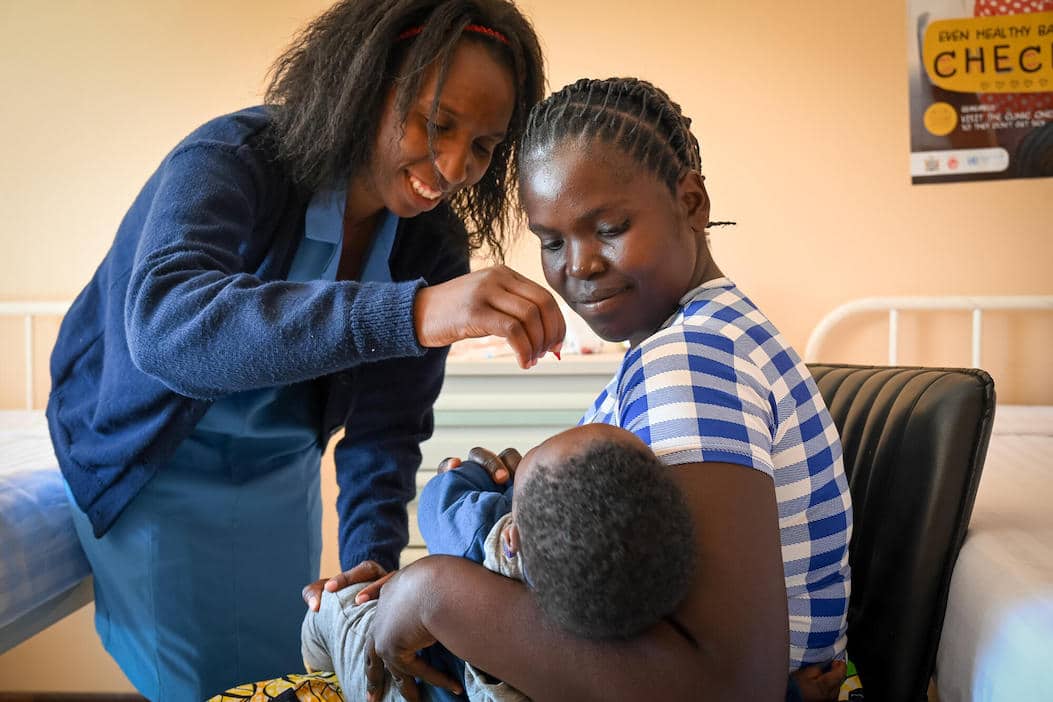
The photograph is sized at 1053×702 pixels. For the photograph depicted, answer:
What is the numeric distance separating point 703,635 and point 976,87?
2493 mm

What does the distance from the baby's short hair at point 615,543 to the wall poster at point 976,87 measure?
228 cm

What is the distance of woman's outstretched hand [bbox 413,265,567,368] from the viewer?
0.73 m

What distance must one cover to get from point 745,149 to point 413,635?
2.17 metres

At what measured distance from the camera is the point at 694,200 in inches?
36.1

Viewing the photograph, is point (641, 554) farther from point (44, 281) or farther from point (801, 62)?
point (44, 281)

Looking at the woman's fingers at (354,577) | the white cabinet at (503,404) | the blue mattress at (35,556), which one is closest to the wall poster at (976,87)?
the white cabinet at (503,404)

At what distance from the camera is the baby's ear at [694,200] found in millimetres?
907

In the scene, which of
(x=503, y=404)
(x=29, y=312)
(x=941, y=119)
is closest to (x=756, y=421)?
(x=503, y=404)

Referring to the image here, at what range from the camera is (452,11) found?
1125 millimetres

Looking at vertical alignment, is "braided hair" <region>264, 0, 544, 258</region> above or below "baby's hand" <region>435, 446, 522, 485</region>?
above

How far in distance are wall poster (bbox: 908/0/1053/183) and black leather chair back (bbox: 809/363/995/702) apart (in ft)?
5.69

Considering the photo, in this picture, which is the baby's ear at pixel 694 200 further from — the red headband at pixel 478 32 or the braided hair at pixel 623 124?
the red headband at pixel 478 32

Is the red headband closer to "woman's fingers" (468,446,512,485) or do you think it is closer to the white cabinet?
"woman's fingers" (468,446,512,485)

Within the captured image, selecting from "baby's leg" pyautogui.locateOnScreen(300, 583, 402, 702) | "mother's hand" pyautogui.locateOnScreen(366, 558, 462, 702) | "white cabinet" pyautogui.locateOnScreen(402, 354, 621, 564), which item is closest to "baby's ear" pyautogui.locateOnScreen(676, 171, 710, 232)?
"mother's hand" pyautogui.locateOnScreen(366, 558, 462, 702)
